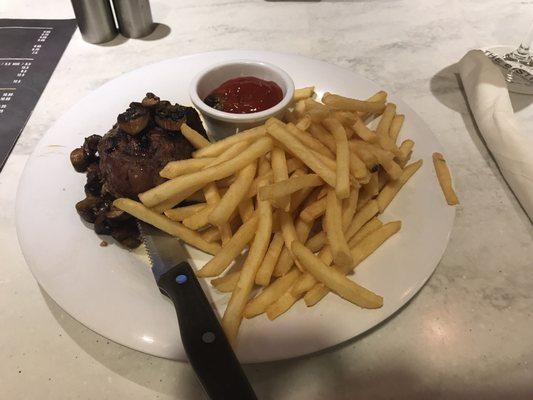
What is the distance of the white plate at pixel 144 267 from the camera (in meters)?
1.50

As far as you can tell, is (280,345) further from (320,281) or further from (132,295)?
(132,295)

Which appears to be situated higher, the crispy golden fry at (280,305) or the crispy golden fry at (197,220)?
the crispy golden fry at (197,220)

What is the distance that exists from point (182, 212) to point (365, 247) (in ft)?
2.46

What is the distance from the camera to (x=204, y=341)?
1368 mm

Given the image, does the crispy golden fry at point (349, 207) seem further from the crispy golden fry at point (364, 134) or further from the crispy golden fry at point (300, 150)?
the crispy golden fry at point (364, 134)

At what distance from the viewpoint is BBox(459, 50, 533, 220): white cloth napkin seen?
87.3 inches

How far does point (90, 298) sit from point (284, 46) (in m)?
2.53

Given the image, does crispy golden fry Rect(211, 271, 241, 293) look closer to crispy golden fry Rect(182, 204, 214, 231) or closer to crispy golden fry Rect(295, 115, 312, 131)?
crispy golden fry Rect(182, 204, 214, 231)

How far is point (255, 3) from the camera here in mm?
3912

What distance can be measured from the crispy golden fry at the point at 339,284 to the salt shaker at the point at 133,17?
8.58ft

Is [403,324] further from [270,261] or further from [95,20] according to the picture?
[95,20]

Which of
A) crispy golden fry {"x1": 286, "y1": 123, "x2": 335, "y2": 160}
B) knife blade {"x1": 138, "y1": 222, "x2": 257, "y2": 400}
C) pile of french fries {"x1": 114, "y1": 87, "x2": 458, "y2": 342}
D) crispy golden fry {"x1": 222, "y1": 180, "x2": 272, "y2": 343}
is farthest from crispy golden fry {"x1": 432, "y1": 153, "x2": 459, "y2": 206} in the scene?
knife blade {"x1": 138, "y1": 222, "x2": 257, "y2": 400}

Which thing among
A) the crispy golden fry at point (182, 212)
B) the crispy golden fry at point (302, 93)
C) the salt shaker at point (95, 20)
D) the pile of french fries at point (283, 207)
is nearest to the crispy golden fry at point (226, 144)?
the pile of french fries at point (283, 207)

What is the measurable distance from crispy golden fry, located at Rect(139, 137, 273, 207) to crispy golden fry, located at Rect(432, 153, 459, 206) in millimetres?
866
